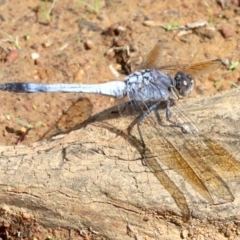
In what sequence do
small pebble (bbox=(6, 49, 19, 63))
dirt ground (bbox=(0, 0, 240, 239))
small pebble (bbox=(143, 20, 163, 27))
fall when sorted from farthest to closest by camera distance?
small pebble (bbox=(143, 20, 163, 27)) → small pebble (bbox=(6, 49, 19, 63)) → dirt ground (bbox=(0, 0, 240, 239))

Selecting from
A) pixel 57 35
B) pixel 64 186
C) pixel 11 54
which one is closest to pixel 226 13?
pixel 57 35

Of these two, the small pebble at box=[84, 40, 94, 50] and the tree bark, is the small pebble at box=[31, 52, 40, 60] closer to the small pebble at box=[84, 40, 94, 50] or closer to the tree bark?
the small pebble at box=[84, 40, 94, 50]

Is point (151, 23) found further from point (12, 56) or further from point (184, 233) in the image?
point (184, 233)

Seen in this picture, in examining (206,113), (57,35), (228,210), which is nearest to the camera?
(228,210)

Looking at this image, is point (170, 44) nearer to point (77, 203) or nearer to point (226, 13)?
point (226, 13)

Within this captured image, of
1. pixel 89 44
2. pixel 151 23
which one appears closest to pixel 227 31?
pixel 151 23

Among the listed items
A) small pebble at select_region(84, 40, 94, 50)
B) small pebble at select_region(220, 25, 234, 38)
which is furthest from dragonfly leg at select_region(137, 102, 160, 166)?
small pebble at select_region(220, 25, 234, 38)
